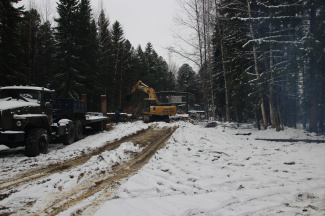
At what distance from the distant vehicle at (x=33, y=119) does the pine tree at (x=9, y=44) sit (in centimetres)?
843

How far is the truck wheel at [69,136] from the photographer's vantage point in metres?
9.02

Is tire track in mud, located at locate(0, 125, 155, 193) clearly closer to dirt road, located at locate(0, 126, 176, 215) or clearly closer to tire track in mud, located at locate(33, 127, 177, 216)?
dirt road, located at locate(0, 126, 176, 215)

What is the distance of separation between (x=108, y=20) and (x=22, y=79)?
20.2m

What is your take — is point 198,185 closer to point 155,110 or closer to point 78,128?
point 78,128

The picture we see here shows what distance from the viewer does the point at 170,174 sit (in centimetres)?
459

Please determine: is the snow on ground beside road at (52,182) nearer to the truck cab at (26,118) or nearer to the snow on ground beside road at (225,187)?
the truck cab at (26,118)

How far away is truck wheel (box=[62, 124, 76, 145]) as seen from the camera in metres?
9.02

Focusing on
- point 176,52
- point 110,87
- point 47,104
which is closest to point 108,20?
point 110,87

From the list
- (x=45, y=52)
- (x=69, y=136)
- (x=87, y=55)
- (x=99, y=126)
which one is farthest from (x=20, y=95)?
(x=45, y=52)

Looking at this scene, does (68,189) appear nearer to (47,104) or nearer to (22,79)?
(47,104)

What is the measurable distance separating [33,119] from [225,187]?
21.9 ft

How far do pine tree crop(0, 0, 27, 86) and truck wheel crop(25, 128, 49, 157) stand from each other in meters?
11.0

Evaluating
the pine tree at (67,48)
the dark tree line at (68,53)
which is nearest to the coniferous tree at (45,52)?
the dark tree line at (68,53)

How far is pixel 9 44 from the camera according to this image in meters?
15.6
